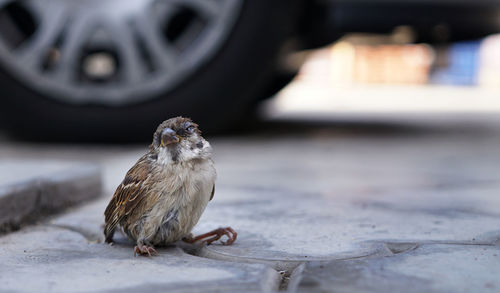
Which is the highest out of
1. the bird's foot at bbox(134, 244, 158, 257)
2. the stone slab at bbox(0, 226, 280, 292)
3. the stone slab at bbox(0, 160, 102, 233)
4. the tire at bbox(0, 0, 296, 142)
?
the tire at bbox(0, 0, 296, 142)

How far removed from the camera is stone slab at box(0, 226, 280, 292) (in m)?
1.45

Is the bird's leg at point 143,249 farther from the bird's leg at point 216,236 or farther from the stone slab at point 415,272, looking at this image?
the stone slab at point 415,272

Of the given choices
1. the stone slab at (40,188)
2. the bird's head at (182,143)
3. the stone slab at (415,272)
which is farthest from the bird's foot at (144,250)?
the stone slab at (40,188)

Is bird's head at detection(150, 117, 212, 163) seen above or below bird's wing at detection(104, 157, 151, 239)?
above

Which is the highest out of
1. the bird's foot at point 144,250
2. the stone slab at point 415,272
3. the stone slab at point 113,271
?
the bird's foot at point 144,250

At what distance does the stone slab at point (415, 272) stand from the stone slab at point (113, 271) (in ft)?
0.39

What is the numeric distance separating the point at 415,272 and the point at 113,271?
67cm

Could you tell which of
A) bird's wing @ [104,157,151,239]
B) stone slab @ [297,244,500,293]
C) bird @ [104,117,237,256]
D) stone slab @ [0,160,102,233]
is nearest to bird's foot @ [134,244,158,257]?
bird @ [104,117,237,256]

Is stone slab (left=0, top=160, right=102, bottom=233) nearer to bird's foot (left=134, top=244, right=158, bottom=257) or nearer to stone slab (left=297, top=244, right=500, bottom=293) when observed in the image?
bird's foot (left=134, top=244, right=158, bottom=257)

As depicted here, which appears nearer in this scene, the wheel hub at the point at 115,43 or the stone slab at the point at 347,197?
the stone slab at the point at 347,197

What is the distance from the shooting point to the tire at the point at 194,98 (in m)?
3.58

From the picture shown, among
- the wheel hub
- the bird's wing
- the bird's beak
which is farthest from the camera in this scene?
the wheel hub

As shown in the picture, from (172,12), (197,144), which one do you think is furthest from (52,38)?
(197,144)

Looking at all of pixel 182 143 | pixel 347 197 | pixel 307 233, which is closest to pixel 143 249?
pixel 182 143
